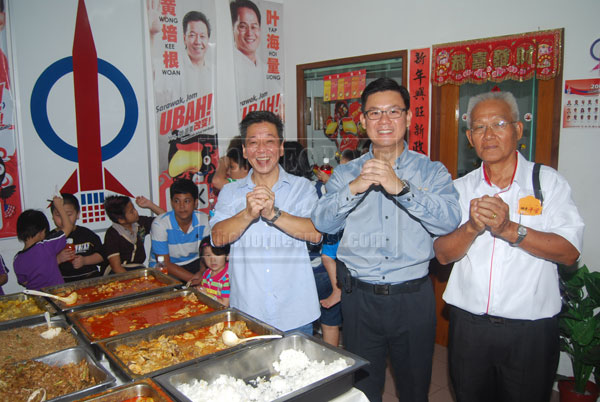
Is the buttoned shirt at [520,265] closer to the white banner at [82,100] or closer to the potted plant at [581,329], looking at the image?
the potted plant at [581,329]

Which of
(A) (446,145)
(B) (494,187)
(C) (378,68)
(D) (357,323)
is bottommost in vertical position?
(D) (357,323)

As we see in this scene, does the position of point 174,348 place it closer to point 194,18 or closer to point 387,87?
point 387,87

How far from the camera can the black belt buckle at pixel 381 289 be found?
1.80 metres

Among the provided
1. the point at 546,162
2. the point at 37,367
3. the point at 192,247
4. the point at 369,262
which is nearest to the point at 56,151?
the point at 192,247

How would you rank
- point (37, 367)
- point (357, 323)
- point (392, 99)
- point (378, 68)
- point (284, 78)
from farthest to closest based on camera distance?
point (284, 78)
point (378, 68)
point (357, 323)
point (392, 99)
point (37, 367)

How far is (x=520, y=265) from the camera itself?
1.68 m

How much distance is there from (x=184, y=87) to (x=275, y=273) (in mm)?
2600

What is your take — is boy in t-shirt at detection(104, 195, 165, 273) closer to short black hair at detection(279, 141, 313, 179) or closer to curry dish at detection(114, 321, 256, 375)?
short black hair at detection(279, 141, 313, 179)

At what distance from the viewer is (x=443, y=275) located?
11.2 ft

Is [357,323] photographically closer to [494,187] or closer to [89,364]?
[494,187]

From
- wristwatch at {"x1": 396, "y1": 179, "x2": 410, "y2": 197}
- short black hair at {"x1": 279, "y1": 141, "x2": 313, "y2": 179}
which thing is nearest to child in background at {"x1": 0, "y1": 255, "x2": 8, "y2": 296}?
short black hair at {"x1": 279, "y1": 141, "x2": 313, "y2": 179}

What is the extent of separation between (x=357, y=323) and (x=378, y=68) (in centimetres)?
271

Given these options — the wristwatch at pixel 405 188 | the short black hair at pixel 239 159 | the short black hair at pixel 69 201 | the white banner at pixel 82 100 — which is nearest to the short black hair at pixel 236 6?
the white banner at pixel 82 100

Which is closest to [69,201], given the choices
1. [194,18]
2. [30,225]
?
[30,225]
